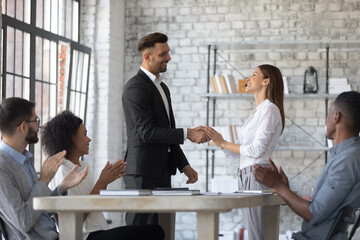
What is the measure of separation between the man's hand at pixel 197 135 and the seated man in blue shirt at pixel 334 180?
148cm

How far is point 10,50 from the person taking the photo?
605cm

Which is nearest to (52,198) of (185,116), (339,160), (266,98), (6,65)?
(339,160)

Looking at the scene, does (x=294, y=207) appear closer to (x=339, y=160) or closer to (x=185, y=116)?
(x=339, y=160)

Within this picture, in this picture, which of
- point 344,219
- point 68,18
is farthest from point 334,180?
point 68,18

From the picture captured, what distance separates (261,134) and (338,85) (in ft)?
12.9

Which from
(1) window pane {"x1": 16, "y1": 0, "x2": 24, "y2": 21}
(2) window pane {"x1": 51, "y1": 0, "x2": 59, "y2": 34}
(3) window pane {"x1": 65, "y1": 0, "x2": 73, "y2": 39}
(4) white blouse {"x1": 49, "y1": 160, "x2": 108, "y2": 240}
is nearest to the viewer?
(4) white blouse {"x1": 49, "y1": 160, "x2": 108, "y2": 240}

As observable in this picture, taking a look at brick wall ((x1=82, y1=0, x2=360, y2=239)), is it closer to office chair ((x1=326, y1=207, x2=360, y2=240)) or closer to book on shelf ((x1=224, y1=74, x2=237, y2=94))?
book on shelf ((x1=224, y1=74, x2=237, y2=94))

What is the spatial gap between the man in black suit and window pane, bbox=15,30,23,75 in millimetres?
2083

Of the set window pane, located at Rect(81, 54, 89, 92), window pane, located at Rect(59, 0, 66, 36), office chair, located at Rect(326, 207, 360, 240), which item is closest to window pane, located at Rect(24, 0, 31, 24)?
window pane, located at Rect(59, 0, 66, 36)

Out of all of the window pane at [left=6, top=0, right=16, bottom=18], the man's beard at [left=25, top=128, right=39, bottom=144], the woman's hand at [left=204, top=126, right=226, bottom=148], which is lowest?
the woman's hand at [left=204, top=126, right=226, bottom=148]

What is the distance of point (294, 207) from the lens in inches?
113

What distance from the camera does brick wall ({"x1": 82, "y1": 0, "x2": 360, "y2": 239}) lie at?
8062 millimetres

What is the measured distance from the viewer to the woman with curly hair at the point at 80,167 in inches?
135

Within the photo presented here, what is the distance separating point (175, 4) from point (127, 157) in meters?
4.50
